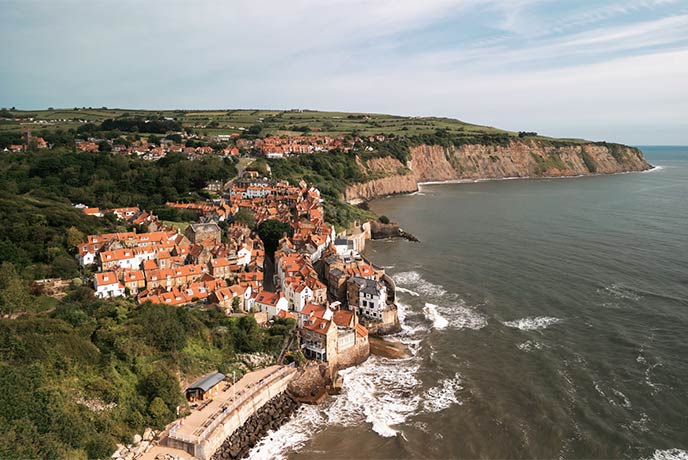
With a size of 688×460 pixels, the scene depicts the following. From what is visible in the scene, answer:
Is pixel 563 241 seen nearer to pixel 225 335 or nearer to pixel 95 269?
pixel 225 335

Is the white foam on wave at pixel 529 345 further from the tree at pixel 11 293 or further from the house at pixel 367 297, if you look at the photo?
the tree at pixel 11 293

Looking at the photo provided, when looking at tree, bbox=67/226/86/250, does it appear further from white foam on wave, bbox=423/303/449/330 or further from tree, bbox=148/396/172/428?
white foam on wave, bbox=423/303/449/330

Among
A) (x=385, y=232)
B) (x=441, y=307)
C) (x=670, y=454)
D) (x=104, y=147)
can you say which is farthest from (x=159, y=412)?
(x=104, y=147)

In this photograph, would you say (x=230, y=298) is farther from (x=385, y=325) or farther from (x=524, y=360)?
(x=524, y=360)

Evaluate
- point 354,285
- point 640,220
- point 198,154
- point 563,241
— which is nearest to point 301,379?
Result: point 354,285

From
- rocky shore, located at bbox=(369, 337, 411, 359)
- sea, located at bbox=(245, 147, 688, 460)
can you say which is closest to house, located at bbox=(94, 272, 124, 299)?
sea, located at bbox=(245, 147, 688, 460)

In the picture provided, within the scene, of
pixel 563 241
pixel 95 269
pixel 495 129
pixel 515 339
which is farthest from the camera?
pixel 495 129

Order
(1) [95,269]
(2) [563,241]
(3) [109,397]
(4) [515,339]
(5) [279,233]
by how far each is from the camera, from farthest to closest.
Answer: (2) [563,241] < (5) [279,233] < (1) [95,269] < (4) [515,339] < (3) [109,397]
